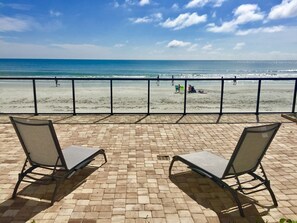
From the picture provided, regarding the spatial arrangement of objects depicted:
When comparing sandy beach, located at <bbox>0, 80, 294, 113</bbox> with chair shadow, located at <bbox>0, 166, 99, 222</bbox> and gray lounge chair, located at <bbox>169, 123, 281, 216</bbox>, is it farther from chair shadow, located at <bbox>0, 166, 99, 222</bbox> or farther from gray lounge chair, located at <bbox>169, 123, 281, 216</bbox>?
gray lounge chair, located at <bbox>169, 123, 281, 216</bbox>

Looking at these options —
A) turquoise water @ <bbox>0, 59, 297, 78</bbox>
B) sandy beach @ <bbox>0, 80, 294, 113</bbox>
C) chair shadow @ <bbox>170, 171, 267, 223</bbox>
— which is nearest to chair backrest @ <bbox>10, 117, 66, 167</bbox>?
chair shadow @ <bbox>170, 171, 267, 223</bbox>

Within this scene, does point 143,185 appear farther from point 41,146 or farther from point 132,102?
point 132,102

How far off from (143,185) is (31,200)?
1.23m

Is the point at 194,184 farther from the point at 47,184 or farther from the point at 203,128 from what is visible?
the point at 203,128

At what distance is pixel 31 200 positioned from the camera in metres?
2.73

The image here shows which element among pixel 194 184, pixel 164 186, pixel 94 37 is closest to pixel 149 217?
pixel 164 186

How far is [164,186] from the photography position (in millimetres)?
3064

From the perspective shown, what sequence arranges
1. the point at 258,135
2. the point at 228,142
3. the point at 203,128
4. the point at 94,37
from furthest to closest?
the point at 94,37 < the point at 203,128 < the point at 228,142 < the point at 258,135

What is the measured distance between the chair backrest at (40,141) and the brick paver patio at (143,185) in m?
0.38

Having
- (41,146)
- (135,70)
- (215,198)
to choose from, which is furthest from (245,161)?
(135,70)

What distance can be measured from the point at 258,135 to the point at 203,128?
10.4 feet

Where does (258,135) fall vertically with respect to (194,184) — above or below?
above

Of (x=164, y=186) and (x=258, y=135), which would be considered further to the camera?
(x=164, y=186)

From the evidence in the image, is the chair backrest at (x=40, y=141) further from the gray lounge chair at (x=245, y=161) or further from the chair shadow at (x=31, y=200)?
the gray lounge chair at (x=245, y=161)
